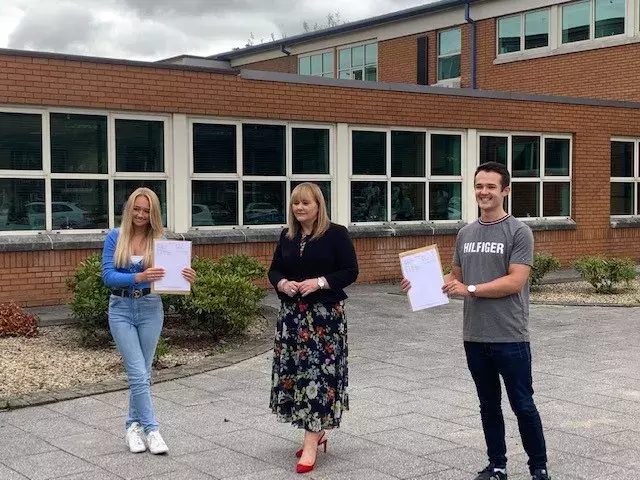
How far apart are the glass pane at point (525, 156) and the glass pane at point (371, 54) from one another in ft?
41.7

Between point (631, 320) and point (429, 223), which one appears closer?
point (631, 320)

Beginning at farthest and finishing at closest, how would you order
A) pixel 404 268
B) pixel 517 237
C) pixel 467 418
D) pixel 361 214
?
pixel 361 214, pixel 467 418, pixel 404 268, pixel 517 237

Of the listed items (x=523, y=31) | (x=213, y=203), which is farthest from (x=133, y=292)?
(x=523, y=31)

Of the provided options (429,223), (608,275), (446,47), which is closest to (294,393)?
(608,275)

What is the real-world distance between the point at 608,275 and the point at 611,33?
1130cm

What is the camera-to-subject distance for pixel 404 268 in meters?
5.10

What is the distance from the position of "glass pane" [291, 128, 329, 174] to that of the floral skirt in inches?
383

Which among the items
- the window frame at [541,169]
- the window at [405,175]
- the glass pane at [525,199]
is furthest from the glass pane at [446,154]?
the glass pane at [525,199]

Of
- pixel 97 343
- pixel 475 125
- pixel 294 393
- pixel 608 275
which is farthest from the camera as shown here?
pixel 475 125

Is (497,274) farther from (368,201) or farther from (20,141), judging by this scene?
(368,201)

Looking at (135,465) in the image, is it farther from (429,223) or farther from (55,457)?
(429,223)

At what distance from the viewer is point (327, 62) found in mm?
32250

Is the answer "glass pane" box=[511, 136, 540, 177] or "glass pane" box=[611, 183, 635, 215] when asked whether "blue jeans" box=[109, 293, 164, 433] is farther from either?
"glass pane" box=[611, 183, 635, 215]

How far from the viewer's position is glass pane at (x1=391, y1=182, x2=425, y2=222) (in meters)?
16.4
